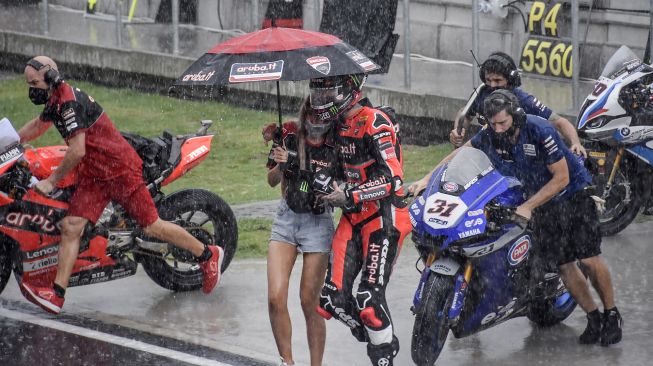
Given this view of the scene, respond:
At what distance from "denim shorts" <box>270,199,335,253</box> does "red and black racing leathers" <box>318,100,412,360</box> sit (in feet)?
0.31

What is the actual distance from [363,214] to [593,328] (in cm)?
166

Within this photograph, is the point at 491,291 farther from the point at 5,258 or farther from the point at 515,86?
the point at 5,258

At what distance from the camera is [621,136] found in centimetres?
997

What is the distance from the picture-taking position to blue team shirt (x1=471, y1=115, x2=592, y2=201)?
290 inches

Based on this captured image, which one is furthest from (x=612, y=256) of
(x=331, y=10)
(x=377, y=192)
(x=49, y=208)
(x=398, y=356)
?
(x=331, y=10)

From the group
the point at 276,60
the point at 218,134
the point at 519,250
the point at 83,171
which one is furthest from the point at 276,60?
the point at 218,134

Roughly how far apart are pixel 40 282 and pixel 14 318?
0.31 m

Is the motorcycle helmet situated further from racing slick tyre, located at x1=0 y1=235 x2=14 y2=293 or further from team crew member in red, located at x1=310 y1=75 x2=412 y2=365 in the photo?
racing slick tyre, located at x1=0 y1=235 x2=14 y2=293

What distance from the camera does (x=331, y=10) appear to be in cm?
1477

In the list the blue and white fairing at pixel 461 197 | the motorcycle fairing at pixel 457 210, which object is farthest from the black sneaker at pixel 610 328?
the motorcycle fairing at pixel 457 210

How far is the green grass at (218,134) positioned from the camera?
40.0 feet

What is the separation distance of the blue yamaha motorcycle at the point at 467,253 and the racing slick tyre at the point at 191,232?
2161mm

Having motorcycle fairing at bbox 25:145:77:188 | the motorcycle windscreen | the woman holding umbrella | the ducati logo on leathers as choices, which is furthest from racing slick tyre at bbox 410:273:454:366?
the motorcycle windscreen

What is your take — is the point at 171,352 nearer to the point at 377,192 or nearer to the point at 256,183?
the point at 377,192
